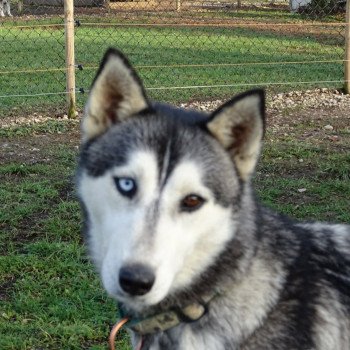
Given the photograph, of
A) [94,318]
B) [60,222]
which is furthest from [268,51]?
[94,318]

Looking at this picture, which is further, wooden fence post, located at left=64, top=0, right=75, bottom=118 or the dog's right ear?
wooden fence post, located at left=64, top=0, right=75, bottom=118

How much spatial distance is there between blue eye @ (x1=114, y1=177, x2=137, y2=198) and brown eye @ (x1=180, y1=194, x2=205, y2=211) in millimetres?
179

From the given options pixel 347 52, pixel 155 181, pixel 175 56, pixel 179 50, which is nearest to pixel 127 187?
pixel 155 181

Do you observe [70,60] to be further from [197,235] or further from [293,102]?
[197,235]

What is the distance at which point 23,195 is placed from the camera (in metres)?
5.86

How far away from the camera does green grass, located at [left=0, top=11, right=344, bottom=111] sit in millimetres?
10836

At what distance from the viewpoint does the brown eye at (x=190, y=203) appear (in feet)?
7.95

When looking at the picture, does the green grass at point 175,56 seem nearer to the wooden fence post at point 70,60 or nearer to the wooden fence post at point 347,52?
the wooden fence post at point 347,52

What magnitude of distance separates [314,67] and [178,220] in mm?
11176

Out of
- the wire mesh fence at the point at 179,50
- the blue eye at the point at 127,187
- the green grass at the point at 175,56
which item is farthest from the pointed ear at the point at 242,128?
the green grass at the point at 175,56

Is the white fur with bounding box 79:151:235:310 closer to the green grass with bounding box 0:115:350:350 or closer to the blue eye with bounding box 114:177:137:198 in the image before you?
the blue eye with bounding box 114:177:137:198

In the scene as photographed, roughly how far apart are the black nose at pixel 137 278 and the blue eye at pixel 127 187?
29 cm

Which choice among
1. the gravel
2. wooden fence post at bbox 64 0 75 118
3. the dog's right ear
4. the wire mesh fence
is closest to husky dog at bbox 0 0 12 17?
the wire mesh fence

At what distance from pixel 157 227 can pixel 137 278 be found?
0.19m
